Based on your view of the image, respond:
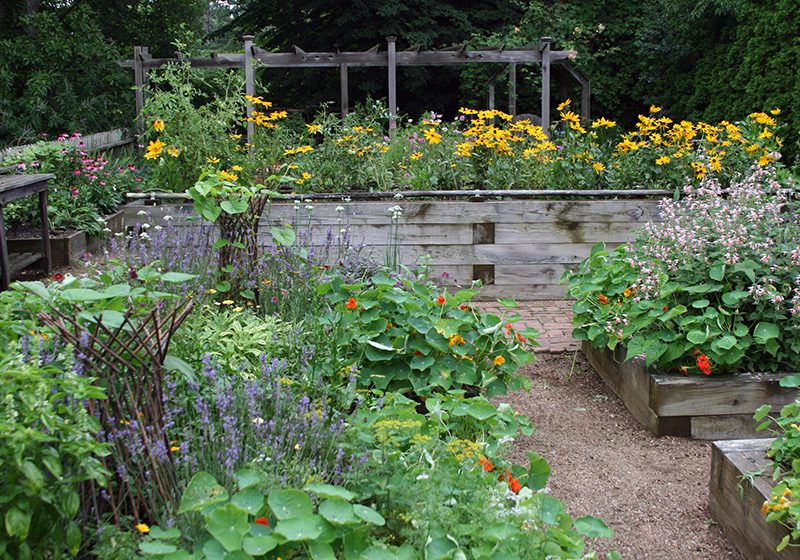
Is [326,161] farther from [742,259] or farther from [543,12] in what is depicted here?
[543,12]

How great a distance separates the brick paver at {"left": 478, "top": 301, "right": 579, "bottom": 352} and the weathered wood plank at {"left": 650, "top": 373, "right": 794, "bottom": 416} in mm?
1327

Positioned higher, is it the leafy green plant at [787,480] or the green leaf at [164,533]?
the green leaf at [164,533]

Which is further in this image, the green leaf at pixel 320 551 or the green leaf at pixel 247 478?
the green leaf at pixel 247 478

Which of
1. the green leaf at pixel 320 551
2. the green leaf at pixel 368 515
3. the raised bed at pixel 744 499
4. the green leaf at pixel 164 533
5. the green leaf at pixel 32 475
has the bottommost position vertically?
the raised bed at pixel 744 499

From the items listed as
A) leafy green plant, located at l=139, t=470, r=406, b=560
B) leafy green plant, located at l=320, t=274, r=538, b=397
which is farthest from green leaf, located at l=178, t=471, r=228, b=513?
leafy green plant, located at l=320, t=274, r=538, b=397

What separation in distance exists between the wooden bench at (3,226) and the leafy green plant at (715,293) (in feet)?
11.9

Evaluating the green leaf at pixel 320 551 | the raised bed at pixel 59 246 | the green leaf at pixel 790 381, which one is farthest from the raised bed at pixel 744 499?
the raised bed at pixel 59 246

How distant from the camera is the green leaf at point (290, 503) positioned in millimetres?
1773

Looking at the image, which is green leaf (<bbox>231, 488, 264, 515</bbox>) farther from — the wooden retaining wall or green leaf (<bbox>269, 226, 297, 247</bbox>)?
the wooden retaining wall

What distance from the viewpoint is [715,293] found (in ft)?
12.5

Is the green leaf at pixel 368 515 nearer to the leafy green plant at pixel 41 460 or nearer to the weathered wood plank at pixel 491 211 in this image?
the leafy green plant at pixel 41 460

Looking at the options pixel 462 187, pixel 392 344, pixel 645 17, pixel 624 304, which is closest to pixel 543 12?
pixel 645 17

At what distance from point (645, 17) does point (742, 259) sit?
10.2 m

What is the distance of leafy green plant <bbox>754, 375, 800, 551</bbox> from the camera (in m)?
2.33
